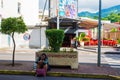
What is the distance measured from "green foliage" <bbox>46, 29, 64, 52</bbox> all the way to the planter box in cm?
61

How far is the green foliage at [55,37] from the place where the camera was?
1461 centimetres

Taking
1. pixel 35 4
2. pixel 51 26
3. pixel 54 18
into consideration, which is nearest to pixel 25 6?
pixel 35 4

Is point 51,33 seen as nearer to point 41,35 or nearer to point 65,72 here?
point 65,72

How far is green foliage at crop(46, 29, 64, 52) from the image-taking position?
14609 millimetres

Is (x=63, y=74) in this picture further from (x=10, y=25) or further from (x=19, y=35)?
(x=19, y=35)

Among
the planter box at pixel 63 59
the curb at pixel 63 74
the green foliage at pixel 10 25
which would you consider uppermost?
the green foliage at pixel 10 25

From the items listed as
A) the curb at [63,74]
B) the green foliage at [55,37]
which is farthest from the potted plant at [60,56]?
the curb at [63,74]

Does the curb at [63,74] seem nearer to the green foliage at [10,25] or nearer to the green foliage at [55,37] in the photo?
the green foliage at [55,37]

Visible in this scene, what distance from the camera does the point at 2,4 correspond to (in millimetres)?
36969

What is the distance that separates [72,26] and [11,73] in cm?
2644

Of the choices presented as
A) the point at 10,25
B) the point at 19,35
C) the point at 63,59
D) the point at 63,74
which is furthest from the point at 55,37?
the point at 19,35

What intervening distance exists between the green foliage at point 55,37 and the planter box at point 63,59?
2.02 ft

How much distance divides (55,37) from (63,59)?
1.23 metres

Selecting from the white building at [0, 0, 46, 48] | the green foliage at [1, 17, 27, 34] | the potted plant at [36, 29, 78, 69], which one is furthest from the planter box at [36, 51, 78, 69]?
the white building at [0, 0, 46, 48]
